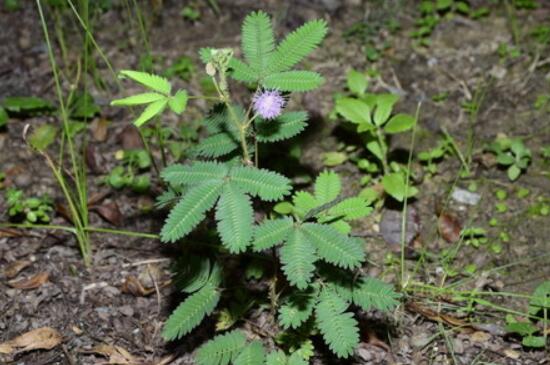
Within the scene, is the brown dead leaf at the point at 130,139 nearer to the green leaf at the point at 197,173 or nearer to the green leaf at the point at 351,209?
the green leaf at the point at 197,173

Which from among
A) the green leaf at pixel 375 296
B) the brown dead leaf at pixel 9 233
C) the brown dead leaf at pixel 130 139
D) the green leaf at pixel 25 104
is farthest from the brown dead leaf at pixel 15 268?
the green leaf at pixel 375 296

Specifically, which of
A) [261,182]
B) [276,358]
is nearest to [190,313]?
[276,358]

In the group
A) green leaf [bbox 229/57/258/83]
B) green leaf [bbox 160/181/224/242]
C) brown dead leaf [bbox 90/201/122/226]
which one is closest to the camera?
green leaf [bbox 160/181/224/242]

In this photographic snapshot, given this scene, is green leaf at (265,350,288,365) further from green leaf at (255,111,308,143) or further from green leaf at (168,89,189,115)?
green leaf at (168,89,189,115)

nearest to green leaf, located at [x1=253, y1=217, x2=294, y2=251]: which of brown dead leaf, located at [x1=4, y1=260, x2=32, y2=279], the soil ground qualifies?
the soil ground

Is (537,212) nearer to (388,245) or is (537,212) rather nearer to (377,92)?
(388,245)

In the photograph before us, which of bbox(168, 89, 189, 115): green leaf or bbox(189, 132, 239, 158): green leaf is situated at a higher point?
bbox(168, 89, 189, 115): green leaf

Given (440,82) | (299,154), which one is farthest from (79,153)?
(440,82)
